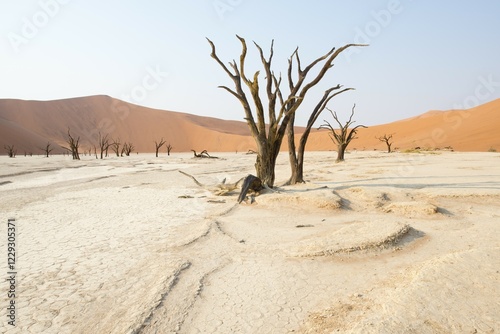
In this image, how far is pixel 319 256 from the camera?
326 cm

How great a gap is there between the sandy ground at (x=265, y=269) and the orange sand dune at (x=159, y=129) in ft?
117

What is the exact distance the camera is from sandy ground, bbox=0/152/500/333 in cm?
215

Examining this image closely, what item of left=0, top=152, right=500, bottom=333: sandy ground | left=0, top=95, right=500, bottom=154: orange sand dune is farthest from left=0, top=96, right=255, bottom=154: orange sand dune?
left=0, top=152, right=500, bottom=333: sandy ground

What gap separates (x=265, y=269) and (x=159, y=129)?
78.4 m

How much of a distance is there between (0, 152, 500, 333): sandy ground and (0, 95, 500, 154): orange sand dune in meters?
35.6

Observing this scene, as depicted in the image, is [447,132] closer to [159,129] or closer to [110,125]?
[159,129]

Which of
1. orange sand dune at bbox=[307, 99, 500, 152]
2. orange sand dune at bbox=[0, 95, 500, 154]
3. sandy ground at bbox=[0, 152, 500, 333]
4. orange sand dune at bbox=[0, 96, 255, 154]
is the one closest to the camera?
sandy ground at bbox=[0, 152, 500, 333]

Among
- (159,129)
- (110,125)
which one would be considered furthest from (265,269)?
(110,125)

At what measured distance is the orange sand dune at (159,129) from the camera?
40281 mm

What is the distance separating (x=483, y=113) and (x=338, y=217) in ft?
158

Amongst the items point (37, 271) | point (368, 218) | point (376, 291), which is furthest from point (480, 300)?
point (37, 271)

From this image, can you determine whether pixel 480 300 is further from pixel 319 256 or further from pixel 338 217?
pixel 338 217

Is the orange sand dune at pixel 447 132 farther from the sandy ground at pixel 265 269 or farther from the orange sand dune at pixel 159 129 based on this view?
the sandy ground at pixel 265 269

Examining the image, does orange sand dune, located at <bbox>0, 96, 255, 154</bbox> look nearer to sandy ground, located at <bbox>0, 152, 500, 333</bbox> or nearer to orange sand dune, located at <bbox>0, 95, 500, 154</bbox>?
orange sand dune, located at <bbox>0, 95, 500, 154</bbox>
